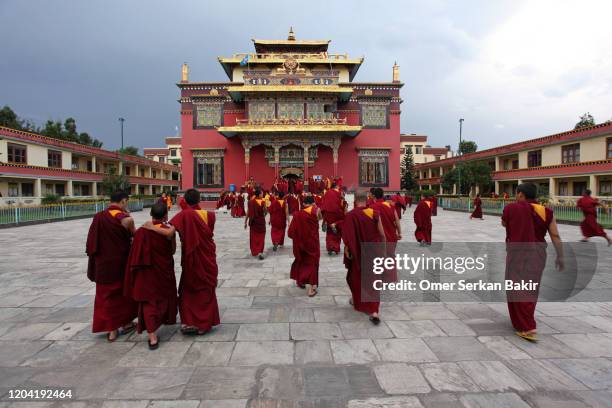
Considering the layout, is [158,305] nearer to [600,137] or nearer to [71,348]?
[71,348]

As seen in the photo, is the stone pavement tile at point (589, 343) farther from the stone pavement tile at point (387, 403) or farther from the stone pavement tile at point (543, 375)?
the stone pavement tile at point (387, 403)

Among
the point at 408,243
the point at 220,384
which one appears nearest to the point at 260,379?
the point at 220,384

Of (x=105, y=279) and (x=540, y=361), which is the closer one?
(x=540, y=361)

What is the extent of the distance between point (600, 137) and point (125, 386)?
30.1m

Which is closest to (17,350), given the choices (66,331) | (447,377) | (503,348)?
(66,331)

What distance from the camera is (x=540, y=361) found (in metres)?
2.89

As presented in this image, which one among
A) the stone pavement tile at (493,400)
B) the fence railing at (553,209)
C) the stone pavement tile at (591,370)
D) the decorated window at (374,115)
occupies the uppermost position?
the decorated window at (374,115)

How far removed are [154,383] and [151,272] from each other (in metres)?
1.07

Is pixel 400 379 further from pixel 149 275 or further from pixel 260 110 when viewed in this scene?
pixel 260 110

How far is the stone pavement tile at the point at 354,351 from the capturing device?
2930mm

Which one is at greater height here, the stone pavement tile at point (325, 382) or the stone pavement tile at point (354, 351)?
the stone pavement tile at point (354, 351)

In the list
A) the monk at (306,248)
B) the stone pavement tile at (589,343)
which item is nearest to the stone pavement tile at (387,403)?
the stone pavement tile at (589,343)

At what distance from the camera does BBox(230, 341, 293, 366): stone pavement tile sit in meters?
2.91

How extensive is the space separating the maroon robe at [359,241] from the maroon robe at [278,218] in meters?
4.23
